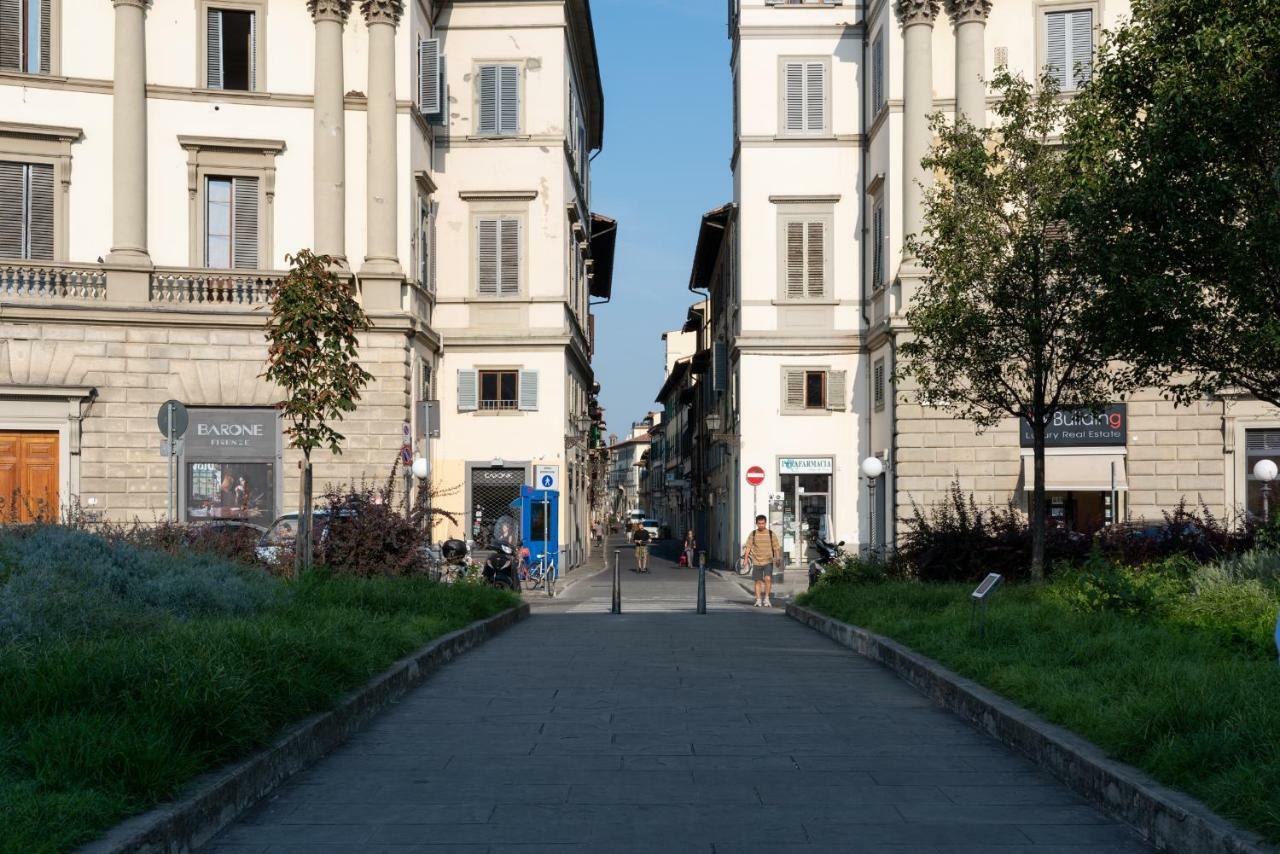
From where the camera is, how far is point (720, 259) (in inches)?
2296

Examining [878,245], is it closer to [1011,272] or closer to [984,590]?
[1011,272]

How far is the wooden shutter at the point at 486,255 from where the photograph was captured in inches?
1556

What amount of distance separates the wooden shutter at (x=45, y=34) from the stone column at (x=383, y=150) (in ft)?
22.3

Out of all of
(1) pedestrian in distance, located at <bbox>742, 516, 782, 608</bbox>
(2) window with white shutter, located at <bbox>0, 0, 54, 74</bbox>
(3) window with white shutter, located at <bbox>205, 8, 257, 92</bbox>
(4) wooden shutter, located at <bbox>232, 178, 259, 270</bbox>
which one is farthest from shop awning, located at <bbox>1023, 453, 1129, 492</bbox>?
(2) window with white shutter, located at <bbox>0, 0, 54, 74</bbox>

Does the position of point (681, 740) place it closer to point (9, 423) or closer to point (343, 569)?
point (343, 569)

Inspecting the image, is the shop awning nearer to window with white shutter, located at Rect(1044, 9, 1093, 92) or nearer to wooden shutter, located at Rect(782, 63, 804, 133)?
window with white shutter, located at Rect(1044, 9, 1093, 92)

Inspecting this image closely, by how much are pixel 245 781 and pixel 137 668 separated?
3.16 feet

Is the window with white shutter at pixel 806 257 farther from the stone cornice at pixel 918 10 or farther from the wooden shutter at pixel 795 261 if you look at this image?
the stone cornice at pixel 918 10

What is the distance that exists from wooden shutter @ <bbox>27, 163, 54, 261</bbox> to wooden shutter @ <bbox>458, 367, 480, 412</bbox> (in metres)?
11.1

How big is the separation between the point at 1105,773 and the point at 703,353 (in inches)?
2339

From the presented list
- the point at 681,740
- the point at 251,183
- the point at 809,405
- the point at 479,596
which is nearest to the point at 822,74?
the point at 809,405

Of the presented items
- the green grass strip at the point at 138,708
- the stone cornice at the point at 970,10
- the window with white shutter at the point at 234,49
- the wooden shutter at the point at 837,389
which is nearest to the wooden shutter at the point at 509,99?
the window with white shutter at the point at 234,49

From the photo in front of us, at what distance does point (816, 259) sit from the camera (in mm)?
40844

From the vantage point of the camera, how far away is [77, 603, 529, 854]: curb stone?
231 inches
